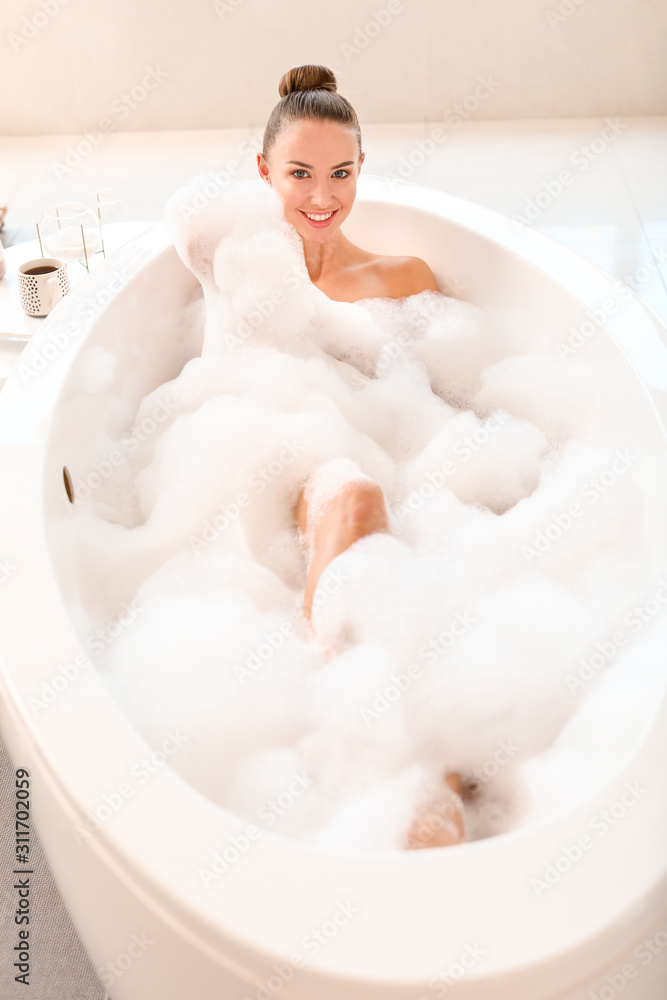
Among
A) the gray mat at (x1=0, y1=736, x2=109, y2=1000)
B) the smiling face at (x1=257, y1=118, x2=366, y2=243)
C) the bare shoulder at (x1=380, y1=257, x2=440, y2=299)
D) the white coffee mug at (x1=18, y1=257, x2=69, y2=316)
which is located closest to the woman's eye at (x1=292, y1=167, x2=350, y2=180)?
the smiling face at (x1=257, y1=118, x2=366, y2=243)

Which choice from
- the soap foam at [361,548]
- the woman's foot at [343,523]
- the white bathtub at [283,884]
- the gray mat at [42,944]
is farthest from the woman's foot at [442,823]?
the gray mat at [42,944]

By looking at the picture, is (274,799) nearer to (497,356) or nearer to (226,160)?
(497,356)

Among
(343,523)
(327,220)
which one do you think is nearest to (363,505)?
(343,523)

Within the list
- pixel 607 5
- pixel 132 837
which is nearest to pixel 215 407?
pixel 132 837

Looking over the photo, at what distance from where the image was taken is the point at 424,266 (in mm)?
1977

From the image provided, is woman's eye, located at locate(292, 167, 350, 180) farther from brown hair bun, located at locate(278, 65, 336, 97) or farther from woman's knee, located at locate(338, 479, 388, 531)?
woman's knee, located at locate(338, 479, 388, 531)

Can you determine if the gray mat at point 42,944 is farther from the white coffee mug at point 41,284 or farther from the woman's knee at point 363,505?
the white coffee mug at point 41,284

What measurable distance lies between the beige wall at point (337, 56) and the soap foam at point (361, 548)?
2.06 metres

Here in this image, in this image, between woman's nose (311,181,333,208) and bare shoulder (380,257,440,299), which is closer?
woman's nose (311,181,333,208)

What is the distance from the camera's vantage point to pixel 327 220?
1.81 metres

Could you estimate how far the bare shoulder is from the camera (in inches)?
77.5

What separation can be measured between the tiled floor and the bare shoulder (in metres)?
1.09

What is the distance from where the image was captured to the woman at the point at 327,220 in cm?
132

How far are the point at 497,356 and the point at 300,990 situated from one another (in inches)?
54.8
